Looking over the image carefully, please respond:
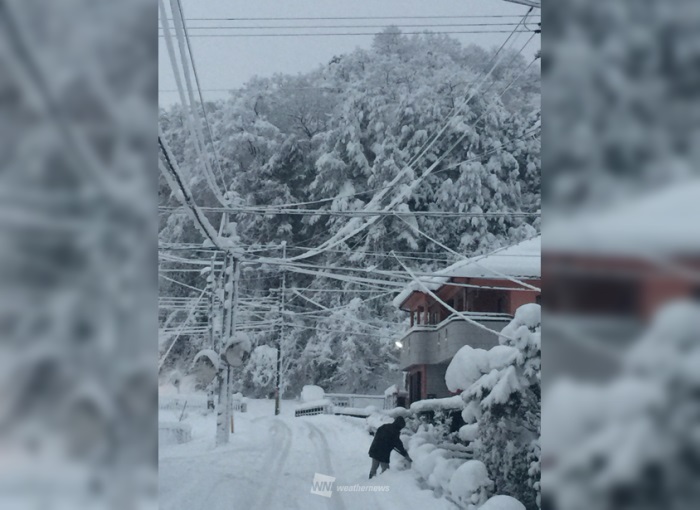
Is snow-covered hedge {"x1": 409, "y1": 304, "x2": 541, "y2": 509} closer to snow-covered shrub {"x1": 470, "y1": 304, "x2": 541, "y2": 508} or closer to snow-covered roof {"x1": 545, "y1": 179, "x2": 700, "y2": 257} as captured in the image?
snow-covered shrub {"x1": 470, "y1": 304, "x2": 541, "y2": 508}

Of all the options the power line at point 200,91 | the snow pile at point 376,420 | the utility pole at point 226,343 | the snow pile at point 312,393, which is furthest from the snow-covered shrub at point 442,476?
the power line at point 200,91

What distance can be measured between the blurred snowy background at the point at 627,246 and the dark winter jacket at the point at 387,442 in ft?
1.70

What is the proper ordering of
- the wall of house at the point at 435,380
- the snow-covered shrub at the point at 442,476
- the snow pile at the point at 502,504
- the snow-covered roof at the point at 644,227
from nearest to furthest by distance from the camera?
the snow-covered roof at the point at 644,227
the snow pile at the point at 502,504
the snow-covered shrub at the point at 442,476
the wall of house at the point at 435,380

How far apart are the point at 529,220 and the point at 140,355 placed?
1248 mm

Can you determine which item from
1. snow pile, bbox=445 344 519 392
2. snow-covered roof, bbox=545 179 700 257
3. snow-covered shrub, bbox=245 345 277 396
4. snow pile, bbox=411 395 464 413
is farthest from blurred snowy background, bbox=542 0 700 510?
snow-covered shrub, bbox=245 345 277 396

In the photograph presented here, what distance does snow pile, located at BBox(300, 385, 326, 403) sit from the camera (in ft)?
8.44

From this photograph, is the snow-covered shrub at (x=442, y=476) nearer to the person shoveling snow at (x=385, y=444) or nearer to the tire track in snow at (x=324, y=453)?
the person shoveling snow at (x=385, y=444)

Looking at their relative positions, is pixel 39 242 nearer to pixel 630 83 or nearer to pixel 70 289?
pixel 70 289

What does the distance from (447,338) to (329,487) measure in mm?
584

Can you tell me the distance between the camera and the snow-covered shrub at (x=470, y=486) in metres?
2.38

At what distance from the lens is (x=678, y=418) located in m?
2.21

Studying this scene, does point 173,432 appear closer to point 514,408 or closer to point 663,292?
point 514,408

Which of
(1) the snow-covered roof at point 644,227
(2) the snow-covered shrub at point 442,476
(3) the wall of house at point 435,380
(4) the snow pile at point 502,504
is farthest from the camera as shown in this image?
(3) the wall of house at point 435,380

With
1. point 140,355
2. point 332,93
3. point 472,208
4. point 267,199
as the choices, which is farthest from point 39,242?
point 472,208
